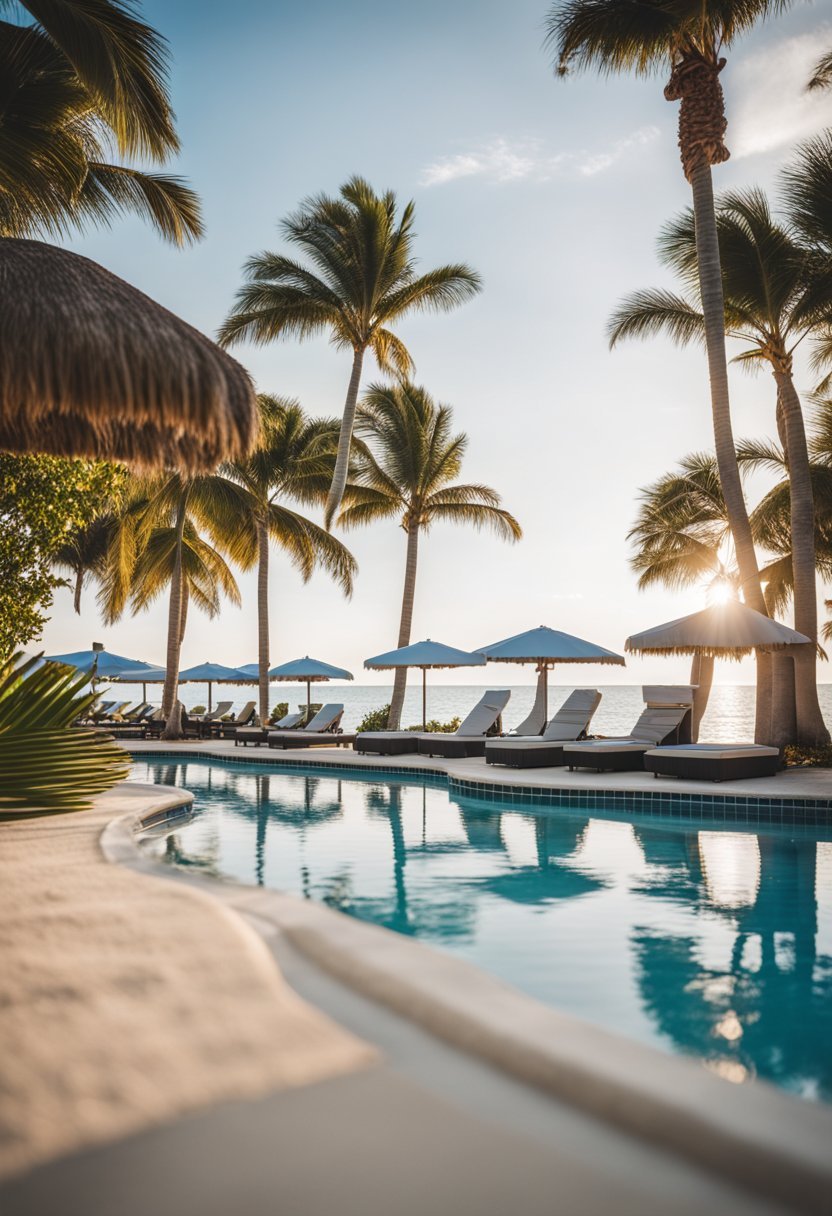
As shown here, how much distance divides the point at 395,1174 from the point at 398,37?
39.3 ft

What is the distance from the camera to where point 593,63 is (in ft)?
45.1

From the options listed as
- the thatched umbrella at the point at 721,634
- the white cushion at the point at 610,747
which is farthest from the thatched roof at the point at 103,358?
the thatched umbrella at the point at 721,634

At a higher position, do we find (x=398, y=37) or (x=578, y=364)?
(x=398, y=37)

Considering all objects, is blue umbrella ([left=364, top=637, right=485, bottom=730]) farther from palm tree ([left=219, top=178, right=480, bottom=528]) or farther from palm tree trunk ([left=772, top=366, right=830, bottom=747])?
palm tree trunk ([left=772, top=366, right=830, bottom=747])

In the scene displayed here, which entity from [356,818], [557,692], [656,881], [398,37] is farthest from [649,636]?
[557,692]

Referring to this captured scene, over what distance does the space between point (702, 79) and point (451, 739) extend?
37.2 feet

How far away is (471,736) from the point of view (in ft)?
51.0

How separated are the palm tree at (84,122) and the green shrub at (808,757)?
11180mm

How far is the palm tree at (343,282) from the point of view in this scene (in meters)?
18.1

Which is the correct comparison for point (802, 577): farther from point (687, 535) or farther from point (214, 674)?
point (214, 674)

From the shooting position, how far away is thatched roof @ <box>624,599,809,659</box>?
1170 centimetres

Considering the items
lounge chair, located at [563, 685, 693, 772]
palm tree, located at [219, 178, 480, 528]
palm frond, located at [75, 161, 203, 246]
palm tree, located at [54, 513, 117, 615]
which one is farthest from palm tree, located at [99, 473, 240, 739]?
lounge chair, located at [563, 685, 693, 772]

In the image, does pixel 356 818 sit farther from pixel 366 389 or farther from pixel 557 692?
pixel 557 692

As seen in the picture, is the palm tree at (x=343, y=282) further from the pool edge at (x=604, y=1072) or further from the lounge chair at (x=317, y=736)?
the pool edge at (x=604, y=1072)
